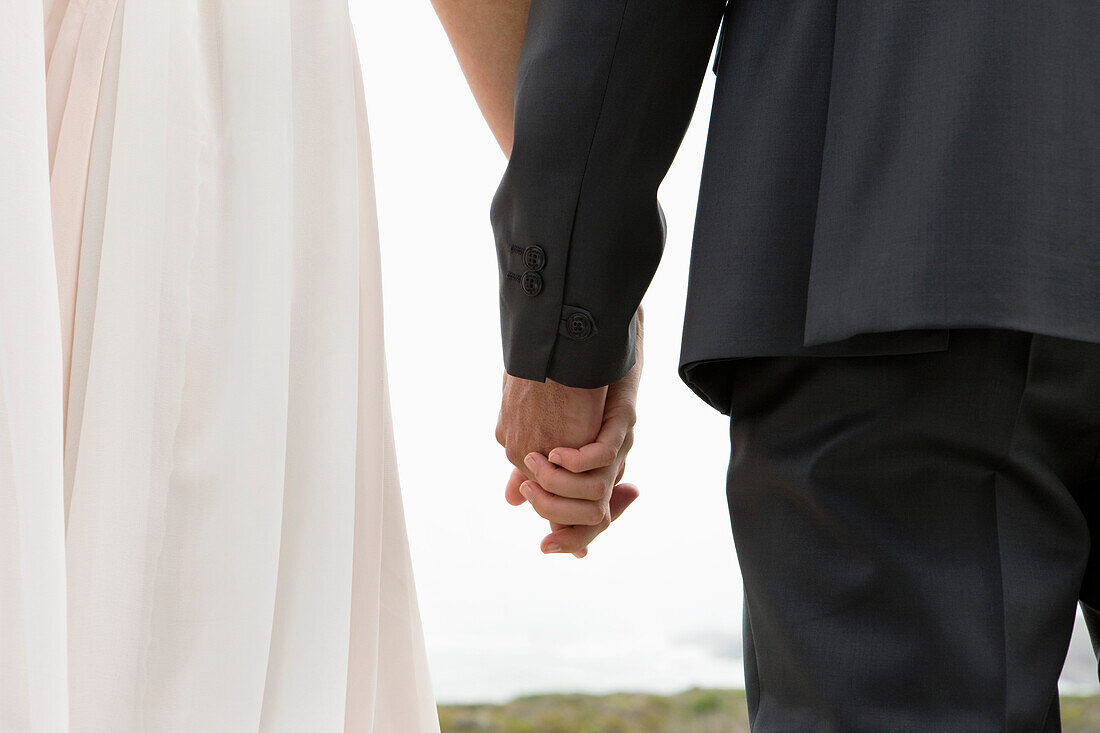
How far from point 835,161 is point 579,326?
0.28 metres

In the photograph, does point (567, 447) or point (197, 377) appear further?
point (567, 447)

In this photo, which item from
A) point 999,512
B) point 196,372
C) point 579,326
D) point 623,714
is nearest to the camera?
point 999,512

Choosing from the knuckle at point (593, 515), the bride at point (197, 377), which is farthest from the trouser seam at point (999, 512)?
the knuckle at point (593, 515)

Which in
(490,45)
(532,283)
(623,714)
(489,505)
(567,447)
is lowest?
(623,714)

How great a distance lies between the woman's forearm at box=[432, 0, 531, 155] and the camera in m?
1.04

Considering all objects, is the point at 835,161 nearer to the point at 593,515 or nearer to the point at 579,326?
the point at 579,326

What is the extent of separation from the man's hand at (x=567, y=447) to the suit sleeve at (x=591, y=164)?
0.13 m

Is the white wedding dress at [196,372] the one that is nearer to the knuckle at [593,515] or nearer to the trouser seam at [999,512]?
the knuckle at [593,515]

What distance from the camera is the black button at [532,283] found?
767mm

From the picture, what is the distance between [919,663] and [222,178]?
581 mm

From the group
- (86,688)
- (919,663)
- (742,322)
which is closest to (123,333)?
(86,688)

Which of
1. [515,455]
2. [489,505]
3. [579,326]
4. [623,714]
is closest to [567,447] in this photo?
[515,455]

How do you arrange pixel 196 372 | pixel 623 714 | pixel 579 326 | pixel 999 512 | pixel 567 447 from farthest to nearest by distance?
pixel 623 714 < pixel 567 447 < pixel 579 326 < pixel 196 372 < pixel 999 512

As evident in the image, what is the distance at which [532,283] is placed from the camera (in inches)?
30.3
